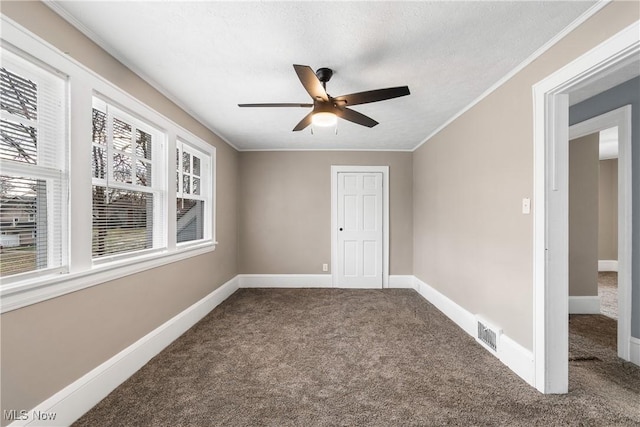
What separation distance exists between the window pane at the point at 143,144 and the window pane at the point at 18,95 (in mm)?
857

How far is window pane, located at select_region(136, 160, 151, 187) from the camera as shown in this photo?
7.86ft

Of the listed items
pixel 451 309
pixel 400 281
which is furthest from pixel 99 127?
pixel 400 281

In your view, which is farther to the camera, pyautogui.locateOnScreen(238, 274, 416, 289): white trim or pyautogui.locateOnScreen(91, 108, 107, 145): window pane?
pyautogui.locateOnScreen(238, 274, 416, 289): white trim

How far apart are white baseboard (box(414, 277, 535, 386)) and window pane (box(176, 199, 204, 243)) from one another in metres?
3.25

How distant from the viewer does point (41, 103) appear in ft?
5.17

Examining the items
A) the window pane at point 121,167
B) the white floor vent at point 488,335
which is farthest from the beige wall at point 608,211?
the window pane at point 121,167

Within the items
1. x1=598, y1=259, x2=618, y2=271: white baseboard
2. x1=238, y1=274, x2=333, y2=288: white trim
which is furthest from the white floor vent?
x1=598, y1=259, x2=618, y2=271: white baseboard

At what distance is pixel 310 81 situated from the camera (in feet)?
5.96

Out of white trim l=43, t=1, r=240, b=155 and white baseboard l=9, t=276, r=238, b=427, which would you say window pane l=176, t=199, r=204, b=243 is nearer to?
white baseboard l=9, t=276, r=238, b=427

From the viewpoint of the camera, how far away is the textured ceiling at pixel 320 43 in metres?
1.56

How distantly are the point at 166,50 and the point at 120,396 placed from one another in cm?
240

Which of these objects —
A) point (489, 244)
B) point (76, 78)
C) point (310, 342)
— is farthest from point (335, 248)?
point (76, 78)

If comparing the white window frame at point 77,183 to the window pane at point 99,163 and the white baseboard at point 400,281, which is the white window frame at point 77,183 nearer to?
the window pane at point 99,163

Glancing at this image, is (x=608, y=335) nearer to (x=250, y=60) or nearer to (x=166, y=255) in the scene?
(x=250, y=60)
